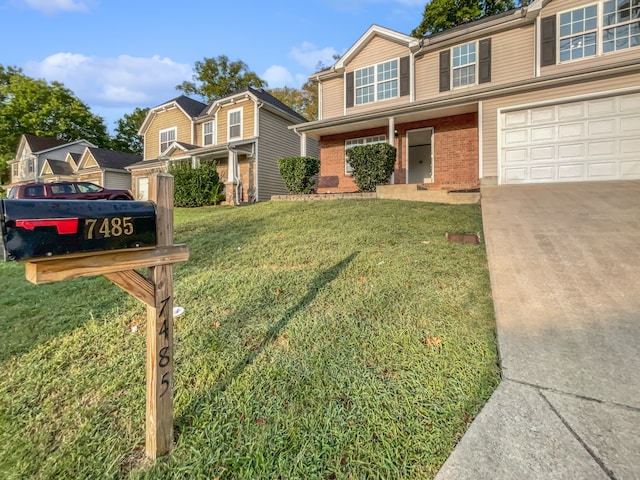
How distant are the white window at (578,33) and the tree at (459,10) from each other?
986 cm

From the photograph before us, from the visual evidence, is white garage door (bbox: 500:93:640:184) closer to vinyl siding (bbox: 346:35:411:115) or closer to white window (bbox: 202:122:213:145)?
vinyl siding (bbox: 346:35:411:115)

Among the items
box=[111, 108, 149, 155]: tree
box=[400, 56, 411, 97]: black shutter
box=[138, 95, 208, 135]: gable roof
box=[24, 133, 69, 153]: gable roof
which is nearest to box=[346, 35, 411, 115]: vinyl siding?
box=[400, 56, 411, 97]: black shutter

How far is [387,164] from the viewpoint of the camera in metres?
9.73

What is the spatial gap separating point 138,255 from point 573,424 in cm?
235

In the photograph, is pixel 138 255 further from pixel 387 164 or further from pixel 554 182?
pixel 554 182

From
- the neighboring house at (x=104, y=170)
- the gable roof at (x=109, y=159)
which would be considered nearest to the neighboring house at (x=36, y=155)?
the neighboring house at (x=104, y=170)

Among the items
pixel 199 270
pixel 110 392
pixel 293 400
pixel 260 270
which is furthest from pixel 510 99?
pixel 110 392

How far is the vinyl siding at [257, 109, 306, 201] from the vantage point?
15062 mm

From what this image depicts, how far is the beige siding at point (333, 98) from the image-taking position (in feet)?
43.1

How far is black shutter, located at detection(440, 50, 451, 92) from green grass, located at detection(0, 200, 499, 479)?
9.05m

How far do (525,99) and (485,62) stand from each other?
8.08 feet

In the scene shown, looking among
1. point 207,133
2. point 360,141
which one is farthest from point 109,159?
point 360,141

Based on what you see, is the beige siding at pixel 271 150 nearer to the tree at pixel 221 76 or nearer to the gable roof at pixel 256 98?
the gable roof at pixel 256 98

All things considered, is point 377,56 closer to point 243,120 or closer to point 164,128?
point 243,120
